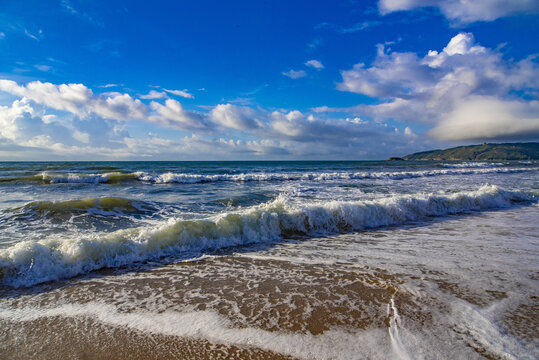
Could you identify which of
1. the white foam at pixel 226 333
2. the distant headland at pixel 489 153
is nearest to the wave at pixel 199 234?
the white foam at pixel 226 333

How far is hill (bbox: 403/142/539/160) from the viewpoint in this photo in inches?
4740

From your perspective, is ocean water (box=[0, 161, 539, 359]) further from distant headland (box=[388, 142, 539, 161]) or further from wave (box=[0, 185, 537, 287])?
distant headland (box=[388, 142, 539, 161])

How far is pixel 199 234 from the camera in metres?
6.76

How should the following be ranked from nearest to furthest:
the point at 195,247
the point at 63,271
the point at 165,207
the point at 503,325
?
the point at 503,325 < the point at 63,271 < the point at 195,247 < the point at 165,207

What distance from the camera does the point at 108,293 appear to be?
4188 millimetres

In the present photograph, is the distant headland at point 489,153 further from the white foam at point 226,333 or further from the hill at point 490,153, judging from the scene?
the white foam at point 226,333

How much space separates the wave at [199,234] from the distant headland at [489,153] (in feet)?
444

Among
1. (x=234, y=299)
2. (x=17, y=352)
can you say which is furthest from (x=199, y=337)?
(x=17, y=352)

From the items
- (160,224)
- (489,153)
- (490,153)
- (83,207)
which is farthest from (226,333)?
(489,153)

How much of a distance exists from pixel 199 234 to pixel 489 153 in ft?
567

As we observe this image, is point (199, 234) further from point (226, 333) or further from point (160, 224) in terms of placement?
point (226, 333)

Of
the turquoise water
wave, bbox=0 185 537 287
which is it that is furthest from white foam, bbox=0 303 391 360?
the turquoise water

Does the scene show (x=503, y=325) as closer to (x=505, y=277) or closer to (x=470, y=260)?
(x=505, y=277)

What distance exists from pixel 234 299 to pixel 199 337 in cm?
93
